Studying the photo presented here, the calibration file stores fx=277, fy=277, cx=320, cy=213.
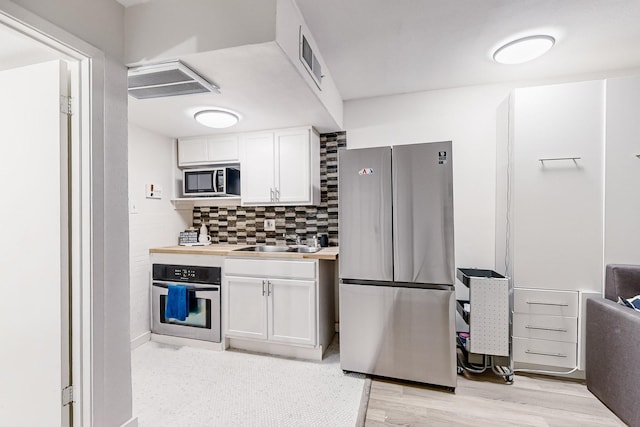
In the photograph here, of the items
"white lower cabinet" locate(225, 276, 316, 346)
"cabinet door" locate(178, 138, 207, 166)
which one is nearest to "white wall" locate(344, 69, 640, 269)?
"white lower cabinet" locate(225, 276, 316, 346)

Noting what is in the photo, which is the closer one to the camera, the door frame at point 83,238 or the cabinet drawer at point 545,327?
the door frame at point 83,238

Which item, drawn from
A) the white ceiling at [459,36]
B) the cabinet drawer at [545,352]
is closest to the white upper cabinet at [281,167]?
the white ceiling at [459,36]

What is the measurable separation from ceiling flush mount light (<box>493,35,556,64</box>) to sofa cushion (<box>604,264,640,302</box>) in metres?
1.66

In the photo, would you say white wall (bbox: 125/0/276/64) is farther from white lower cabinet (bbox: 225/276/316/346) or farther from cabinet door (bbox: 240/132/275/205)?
white lower cabinet (bbox: 225/276/316/346)

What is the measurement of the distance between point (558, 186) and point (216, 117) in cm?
282

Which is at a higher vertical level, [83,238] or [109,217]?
[109,217]

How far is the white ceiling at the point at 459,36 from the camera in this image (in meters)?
1.65

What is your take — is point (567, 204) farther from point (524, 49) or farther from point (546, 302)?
point (524, 49)

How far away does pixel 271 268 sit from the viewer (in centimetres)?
250

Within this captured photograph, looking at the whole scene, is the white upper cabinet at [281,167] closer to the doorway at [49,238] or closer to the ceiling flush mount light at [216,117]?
the ceiling flush mount light at [216,117]

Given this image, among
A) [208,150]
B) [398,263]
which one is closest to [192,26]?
[208,150]

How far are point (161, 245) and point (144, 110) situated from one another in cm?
142

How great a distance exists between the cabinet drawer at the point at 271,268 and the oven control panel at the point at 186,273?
14 centimetres

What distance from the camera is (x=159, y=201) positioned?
307 centimetres
